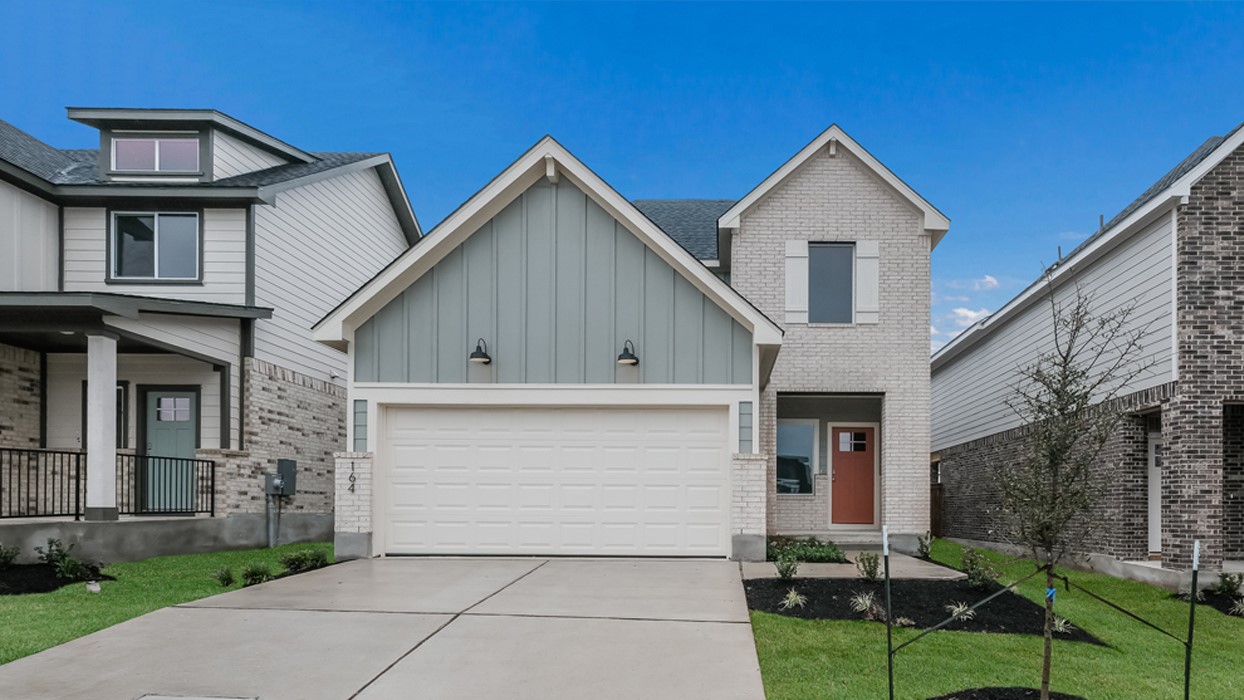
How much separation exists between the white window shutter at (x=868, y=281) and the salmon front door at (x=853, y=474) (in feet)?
7.76

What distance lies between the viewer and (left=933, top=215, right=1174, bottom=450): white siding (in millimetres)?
11492

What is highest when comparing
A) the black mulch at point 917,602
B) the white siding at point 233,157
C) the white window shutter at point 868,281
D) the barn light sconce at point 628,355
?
the white siding at point 233,157

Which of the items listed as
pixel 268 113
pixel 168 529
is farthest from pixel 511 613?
pixel 268 113

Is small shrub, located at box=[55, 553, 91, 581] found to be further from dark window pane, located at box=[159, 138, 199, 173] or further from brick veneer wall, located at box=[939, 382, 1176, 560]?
brick veneer wall, located at box=[939, 382, 1176, 560]

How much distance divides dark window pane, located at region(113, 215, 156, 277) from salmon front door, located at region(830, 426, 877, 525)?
13.3 metres

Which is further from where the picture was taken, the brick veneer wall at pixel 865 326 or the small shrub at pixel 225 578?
the brick veneer wall at pixel 865 326

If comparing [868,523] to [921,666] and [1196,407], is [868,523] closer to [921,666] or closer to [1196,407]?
[1196,407]

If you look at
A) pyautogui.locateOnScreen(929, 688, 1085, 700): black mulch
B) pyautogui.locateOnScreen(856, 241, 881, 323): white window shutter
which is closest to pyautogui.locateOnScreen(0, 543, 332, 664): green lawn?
pyautogui.locateOnScreen(929, 688, 1085, 700): black mulch

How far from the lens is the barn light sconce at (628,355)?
11.5 meters

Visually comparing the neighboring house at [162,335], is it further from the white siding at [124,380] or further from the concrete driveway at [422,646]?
the concrete driveway at [422,646]

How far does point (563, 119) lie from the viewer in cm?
3897

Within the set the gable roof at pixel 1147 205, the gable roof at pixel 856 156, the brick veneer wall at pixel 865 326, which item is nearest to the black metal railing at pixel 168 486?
the brick veneer wall at pixel 865 326

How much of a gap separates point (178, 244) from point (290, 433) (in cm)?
414

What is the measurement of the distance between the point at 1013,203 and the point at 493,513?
25117 mm
